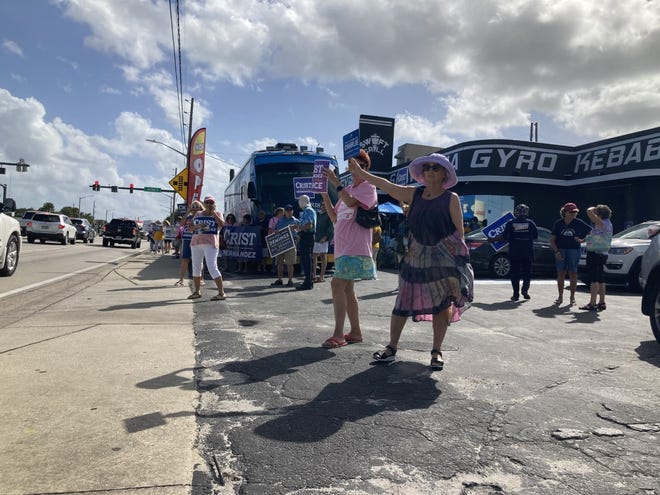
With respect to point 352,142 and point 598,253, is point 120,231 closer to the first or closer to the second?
point 352,142

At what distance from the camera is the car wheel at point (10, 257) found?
10.3m

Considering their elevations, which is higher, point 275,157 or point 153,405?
point 275,157

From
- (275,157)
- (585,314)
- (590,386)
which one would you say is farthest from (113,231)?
(590,386)

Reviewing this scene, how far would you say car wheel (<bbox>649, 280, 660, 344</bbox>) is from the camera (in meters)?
5.41

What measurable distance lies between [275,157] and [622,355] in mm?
11362

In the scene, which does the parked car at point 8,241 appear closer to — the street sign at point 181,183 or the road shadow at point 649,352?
the road shadow at point 649,352

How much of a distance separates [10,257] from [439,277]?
391 inches

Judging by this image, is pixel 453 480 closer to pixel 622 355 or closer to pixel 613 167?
pixel 622 355

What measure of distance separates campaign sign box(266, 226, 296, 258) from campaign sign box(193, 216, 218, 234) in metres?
2.63

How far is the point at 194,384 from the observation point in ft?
11.5

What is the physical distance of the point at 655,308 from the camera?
5508 millimetres

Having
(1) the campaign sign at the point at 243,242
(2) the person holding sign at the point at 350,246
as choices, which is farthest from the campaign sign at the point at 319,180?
(1) the campaign sign at the point at 243,242

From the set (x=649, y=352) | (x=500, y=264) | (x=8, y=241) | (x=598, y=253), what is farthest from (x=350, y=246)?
(x=500, y=264)

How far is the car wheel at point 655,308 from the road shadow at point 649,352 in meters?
0.11
